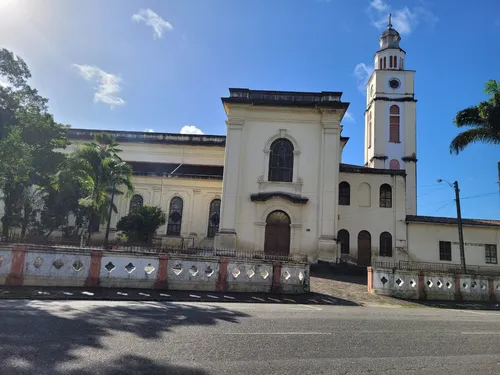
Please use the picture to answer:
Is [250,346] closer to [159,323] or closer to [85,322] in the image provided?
[159,323]

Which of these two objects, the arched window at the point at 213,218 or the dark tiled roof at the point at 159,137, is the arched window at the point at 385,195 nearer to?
the arched window at the point at 213,218

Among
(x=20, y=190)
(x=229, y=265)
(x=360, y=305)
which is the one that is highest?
(x=20, y=190)

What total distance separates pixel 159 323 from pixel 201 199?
25527 millimetres

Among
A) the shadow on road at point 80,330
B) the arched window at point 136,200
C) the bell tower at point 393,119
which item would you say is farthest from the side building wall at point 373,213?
the shadow on road at point 80,330

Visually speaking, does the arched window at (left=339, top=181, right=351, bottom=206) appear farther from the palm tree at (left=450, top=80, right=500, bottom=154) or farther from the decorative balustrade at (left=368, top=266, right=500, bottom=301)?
the decorative balustrade at (left=368, top=266, right=500, bottom=301)

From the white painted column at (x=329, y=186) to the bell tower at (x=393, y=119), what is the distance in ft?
51.7

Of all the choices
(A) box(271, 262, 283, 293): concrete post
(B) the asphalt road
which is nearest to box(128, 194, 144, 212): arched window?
(A) box(271, 262, 283, 293): concrete post

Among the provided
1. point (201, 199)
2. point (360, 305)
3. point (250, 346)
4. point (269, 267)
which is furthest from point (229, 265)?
point (201, 199)

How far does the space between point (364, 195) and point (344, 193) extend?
4.78ft

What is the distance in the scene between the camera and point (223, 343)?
19.5 ft

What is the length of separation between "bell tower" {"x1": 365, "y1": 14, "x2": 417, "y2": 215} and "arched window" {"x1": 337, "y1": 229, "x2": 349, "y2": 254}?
14.5 m

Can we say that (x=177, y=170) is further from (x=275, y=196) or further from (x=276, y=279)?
(x=276, y=279)

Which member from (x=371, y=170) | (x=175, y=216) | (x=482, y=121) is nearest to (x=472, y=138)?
(x=482, y=121)

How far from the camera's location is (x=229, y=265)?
13742mm
